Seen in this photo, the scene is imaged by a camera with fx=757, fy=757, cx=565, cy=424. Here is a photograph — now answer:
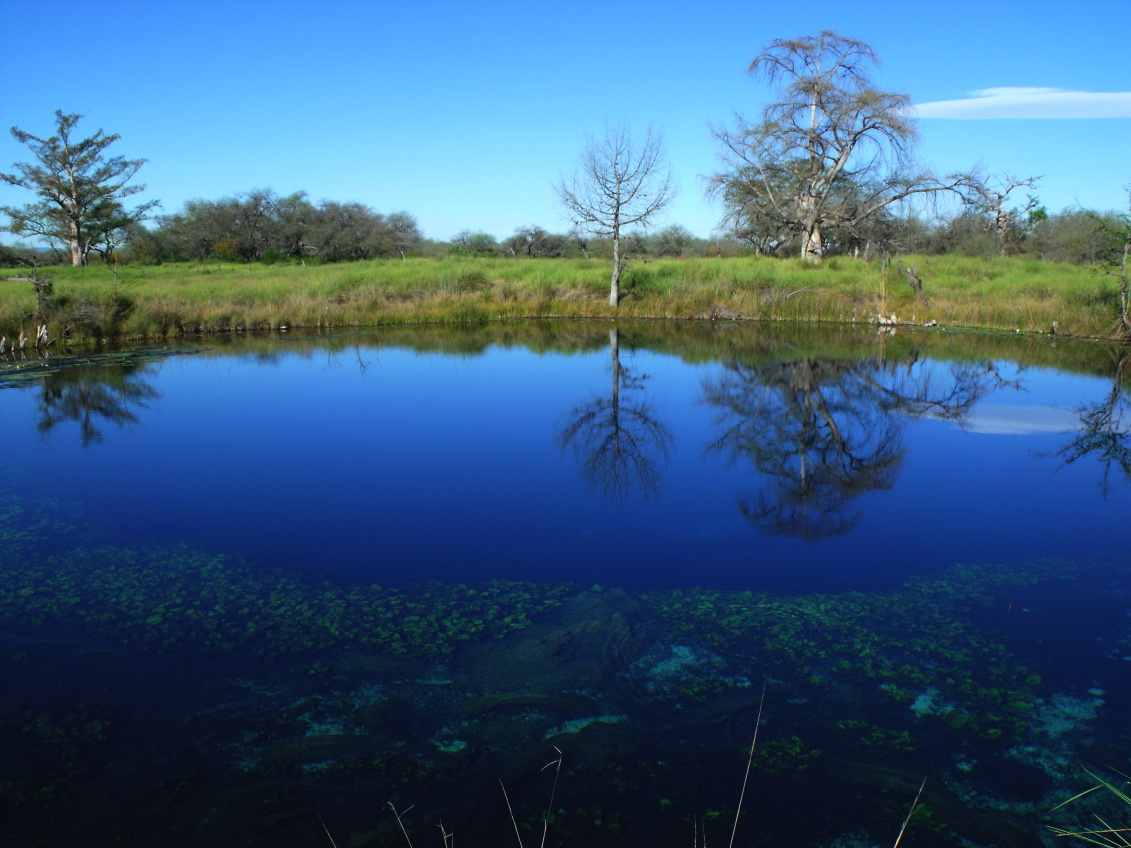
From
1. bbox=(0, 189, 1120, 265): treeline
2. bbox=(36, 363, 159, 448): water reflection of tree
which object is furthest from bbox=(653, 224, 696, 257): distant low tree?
bbox=(36, 363, 159, 448): water reflection of tree

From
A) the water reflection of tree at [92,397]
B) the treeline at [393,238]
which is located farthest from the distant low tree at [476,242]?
the water reflection of tree at [92,397]

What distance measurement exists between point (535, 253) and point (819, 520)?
3773 centimetres

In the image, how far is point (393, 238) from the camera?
3884 centimetres

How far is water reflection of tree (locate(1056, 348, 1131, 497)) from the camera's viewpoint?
7145 millimetres

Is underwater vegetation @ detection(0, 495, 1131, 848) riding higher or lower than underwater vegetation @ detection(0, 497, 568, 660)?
lower

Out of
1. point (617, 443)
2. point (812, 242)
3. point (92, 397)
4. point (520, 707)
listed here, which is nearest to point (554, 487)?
point (617, 443)

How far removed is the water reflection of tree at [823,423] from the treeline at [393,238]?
52.4 feet

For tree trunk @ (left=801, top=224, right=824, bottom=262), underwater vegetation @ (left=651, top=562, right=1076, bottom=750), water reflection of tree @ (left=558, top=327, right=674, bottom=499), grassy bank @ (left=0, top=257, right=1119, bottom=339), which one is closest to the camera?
underwater vegetation @ (left=651, top=562, right=1076, bottom=750)

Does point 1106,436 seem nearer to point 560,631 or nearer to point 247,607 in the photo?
point 560,631

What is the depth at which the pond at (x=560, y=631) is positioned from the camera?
9.15 ft

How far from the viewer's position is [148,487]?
249 inches

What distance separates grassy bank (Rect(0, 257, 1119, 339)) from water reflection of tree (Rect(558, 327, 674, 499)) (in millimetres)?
11178

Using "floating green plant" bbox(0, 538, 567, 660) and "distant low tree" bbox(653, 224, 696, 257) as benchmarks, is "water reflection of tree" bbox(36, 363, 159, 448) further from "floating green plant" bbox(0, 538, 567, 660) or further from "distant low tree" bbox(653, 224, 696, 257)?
"distant low tree" bbox(653, 224, 696, 257)

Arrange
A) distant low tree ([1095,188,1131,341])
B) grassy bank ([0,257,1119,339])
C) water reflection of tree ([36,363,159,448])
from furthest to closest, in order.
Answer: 1. grassy bank ([0,257,1119,339])
2. distant low tree ([1095,188,1131,341])
3. water reflection of tree ([36,363,159,448])
